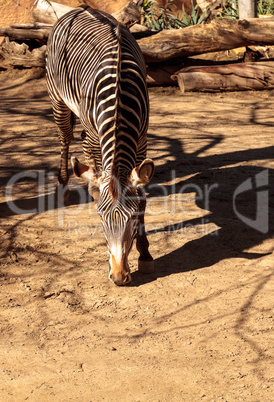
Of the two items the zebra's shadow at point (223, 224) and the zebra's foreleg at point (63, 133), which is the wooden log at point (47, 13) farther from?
the zebra's shadow at point (223, 224)

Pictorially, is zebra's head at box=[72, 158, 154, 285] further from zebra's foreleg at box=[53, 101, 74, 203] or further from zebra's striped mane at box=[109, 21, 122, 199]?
zebra's foreleg at box=[53, 101, 74, 203]

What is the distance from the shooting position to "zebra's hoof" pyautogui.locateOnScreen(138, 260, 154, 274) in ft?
13.6

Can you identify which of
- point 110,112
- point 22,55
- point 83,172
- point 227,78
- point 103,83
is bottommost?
point 83,172

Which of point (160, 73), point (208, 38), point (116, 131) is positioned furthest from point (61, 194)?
point (208, 38)

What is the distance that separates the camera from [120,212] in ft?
11.2

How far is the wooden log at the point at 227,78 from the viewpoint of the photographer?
927cm

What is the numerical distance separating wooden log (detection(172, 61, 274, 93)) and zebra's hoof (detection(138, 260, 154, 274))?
5857mm

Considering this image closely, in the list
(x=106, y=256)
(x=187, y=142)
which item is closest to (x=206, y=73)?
(x=187, y=142)

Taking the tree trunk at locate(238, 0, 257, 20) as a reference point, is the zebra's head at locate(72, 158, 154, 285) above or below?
below

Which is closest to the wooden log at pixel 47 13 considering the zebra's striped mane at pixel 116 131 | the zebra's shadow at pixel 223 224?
the zebra's shadow at pixel 223 224

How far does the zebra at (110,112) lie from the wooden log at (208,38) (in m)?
3.72

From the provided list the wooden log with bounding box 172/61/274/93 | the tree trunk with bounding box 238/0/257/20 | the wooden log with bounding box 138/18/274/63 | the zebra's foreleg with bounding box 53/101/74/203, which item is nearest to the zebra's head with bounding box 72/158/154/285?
the zebra's foreleg with bounding box 53/101/74/203

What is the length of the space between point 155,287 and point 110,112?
1411mm

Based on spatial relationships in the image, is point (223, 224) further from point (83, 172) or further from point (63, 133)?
point (63, 133)
